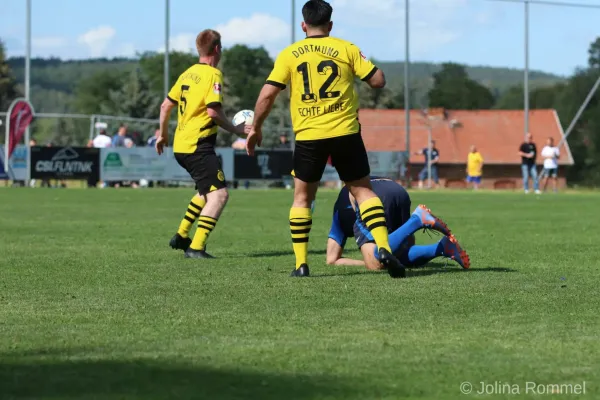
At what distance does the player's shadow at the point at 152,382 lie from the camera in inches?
166

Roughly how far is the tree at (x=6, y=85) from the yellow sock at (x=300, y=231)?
91.4m

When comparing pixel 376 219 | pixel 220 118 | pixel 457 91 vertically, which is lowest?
pixel 376 219

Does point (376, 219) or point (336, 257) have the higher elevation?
point (376, 219)

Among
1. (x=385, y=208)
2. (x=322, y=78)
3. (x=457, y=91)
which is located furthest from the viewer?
(x=457, y=91)

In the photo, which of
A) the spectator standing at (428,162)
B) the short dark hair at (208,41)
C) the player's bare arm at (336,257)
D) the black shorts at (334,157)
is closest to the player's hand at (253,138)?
the black shorts at (334,157)

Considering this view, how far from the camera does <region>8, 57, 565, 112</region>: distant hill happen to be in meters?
102

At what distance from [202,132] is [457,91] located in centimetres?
10183

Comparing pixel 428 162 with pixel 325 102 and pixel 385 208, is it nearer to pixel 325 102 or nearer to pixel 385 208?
pixel 385 208

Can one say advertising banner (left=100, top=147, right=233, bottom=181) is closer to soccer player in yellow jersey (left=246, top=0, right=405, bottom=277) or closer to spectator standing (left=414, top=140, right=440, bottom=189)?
spectator standing (left=414, top=140, right=440, bottom=189)

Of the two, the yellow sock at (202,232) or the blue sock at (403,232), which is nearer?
the blue sock at (403,232)

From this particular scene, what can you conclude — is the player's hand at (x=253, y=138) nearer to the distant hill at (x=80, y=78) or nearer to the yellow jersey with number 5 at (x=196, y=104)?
the yellow jersey with number 5 at (x=196, y=104)

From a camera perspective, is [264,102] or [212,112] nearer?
[264,102]

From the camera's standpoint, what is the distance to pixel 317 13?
27.8ft

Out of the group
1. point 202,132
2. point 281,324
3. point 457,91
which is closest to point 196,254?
point 202,132
